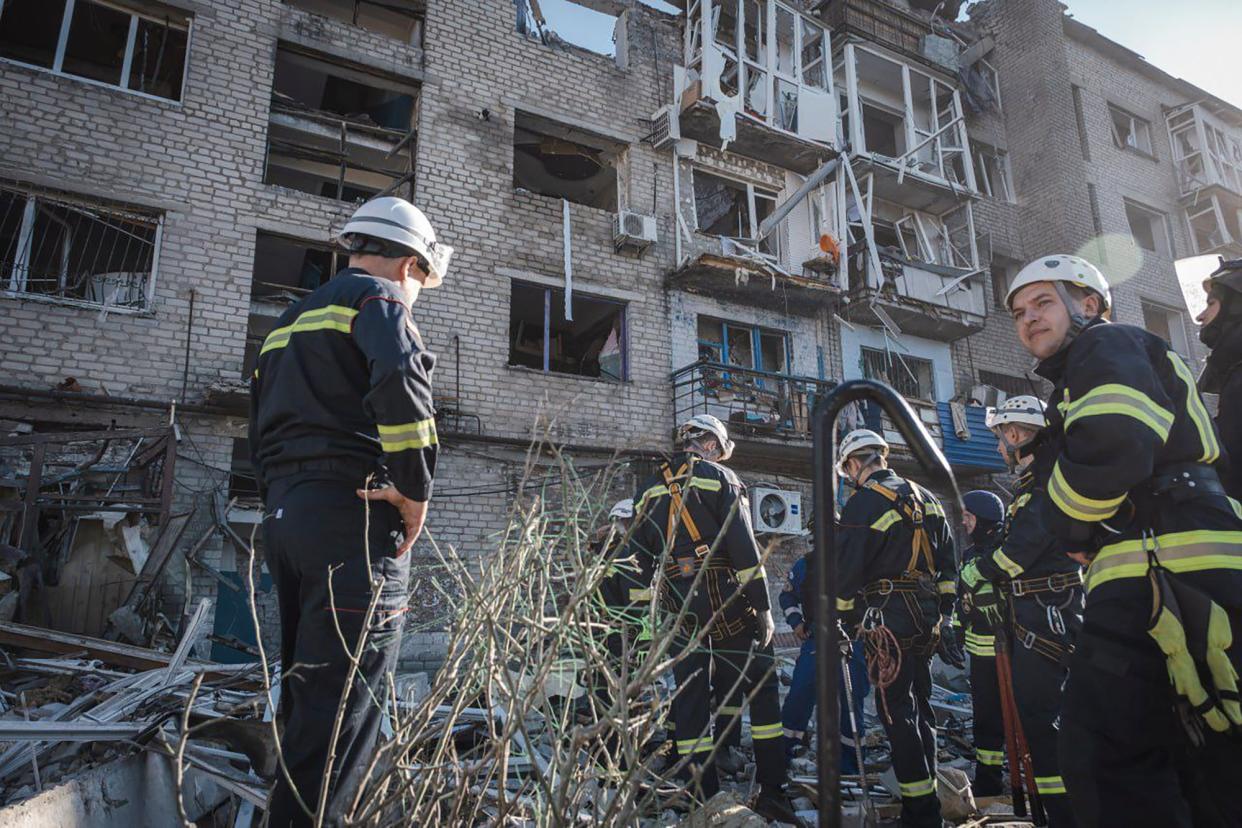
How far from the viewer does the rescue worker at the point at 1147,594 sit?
6.68ft

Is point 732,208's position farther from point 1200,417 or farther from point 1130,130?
point 1130,130

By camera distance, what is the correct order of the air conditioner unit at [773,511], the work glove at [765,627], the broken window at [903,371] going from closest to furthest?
the work glove at [765,627], the air conditioner unit at [773,511], the broken window at [903,371]

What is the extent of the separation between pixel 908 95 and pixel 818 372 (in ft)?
22.5

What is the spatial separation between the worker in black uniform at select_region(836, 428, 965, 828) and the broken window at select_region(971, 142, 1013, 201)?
17.4m

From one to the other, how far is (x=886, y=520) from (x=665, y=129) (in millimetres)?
11062

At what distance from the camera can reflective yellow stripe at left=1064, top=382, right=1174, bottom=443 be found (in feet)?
7.15

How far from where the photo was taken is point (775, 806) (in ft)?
13.4

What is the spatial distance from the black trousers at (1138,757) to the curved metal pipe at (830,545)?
1.22 meters

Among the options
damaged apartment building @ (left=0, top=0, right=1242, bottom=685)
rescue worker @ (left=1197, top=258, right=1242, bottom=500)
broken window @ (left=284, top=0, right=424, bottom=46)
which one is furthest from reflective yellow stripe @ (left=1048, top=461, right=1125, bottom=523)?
broken window @ (left=284, top=0, right=424, bottom=46)

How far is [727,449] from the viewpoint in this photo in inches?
200

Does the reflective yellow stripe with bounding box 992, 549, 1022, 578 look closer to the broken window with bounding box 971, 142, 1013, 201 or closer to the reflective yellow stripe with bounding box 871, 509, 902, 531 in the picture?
the reflective yellow stripe with bounding box 871, 509, 902, 531

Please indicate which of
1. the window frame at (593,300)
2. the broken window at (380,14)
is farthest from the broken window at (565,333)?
the broken window at (380,14)

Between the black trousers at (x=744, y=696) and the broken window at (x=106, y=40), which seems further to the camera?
the broken window at (x=106, y=40)

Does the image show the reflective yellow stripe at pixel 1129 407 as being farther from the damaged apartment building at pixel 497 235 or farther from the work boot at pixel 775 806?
the damaged apartment building at pixel 497 235
